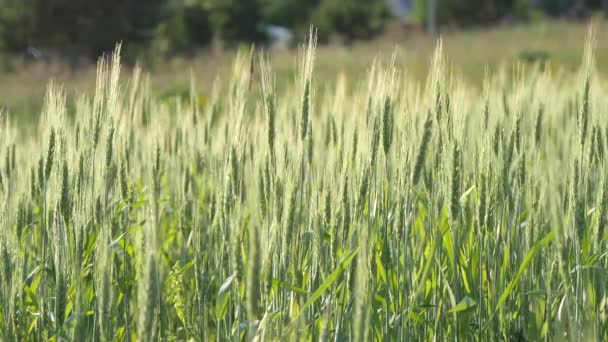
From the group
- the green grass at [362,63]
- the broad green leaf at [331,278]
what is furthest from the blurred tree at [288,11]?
the broad green leaf at [331,278]

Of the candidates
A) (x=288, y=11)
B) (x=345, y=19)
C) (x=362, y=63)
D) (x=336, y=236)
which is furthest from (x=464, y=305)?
(x=288, y=11)

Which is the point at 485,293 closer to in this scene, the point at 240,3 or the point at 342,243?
Result: the point at 342,243

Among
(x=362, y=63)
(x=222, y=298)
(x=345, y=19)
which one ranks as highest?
(x=222, y=298)

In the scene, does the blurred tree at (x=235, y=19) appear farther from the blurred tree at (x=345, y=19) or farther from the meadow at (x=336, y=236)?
the meadow at (x=336, y=236)

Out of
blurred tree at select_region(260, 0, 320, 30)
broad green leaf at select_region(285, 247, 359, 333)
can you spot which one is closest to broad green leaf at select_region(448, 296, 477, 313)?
broad green leaf at select_region(285, 247, 359, 333)

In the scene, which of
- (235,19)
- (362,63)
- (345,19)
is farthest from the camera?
(345,19)

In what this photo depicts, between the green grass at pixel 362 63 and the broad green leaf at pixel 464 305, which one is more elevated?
the broad green leaf at pixel 464 305

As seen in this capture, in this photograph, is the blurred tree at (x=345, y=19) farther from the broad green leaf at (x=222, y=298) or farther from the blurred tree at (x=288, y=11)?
the broad green leaf at (x=222, y=298)

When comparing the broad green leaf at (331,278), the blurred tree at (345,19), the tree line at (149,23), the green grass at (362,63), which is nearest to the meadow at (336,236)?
the broad green leaf at (331,278)

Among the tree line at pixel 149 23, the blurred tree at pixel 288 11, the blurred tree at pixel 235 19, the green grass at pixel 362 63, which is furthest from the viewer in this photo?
the blurred tree at pixel 288 11

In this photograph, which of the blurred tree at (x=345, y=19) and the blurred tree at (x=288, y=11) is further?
the blurred tree at (x=288, y=11)

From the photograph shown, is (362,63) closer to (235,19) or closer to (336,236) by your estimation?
(235,19)

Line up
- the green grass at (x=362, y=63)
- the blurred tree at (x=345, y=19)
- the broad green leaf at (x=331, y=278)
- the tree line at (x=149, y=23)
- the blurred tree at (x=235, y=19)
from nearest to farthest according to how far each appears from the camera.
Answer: the broad green leaf at (x=331, y=278), the green grass at (x=362, y=63), the tree line at (x=149, y=23), the blurred tree at (x=235, y=19), the blurred tree at (x=345, y=19)

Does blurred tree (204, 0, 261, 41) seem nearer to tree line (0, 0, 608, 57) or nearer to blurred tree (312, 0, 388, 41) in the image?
tree line (0, 0, 608, 57)
